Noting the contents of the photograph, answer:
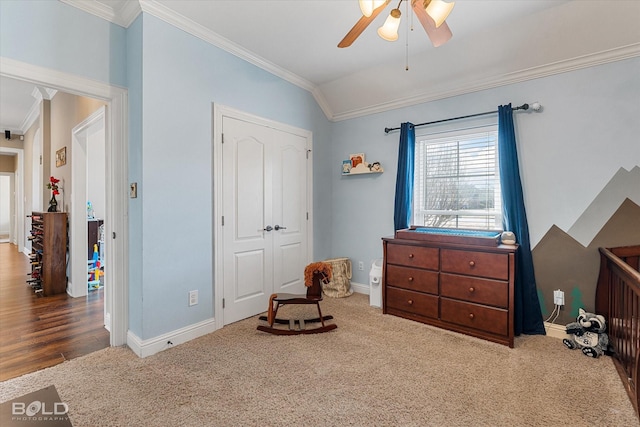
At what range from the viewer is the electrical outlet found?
2.67 metres

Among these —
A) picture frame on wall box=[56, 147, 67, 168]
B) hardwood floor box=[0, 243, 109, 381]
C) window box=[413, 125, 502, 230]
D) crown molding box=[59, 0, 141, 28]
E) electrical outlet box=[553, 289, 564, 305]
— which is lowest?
hardwood floor box=[0, 243, 109, 381]

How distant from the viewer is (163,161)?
2432 mm

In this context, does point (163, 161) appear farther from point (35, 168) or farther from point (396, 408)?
point (35, 168)

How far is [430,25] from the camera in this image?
171cm

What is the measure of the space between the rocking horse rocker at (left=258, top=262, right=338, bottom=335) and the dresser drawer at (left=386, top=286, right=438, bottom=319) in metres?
0.69

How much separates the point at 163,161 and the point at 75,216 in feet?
7.57

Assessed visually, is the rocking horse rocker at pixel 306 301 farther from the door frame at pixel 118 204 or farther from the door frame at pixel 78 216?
the door frame at pixel 78 216

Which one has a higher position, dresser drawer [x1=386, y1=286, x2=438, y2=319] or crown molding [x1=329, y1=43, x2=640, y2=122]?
crown molding [x1=329, y1=43, x2=640, y2=122]

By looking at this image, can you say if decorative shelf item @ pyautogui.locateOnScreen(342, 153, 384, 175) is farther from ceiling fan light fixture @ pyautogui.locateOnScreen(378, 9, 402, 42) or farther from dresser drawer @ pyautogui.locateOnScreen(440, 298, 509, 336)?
ceiling fan light fixture @ pyautogui.locateOnScreen(378, 9, 402, 42)

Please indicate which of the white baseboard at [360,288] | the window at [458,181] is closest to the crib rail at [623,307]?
the window at [458,181]

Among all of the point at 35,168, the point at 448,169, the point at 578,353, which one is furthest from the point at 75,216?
the point at 578,353

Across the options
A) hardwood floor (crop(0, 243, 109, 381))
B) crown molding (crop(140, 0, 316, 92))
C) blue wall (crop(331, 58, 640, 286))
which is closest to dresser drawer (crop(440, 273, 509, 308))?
blue wall (crop(331, 58, 640, 286))

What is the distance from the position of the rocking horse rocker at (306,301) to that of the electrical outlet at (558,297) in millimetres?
1960

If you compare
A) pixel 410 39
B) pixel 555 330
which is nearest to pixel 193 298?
pixel 410 39
